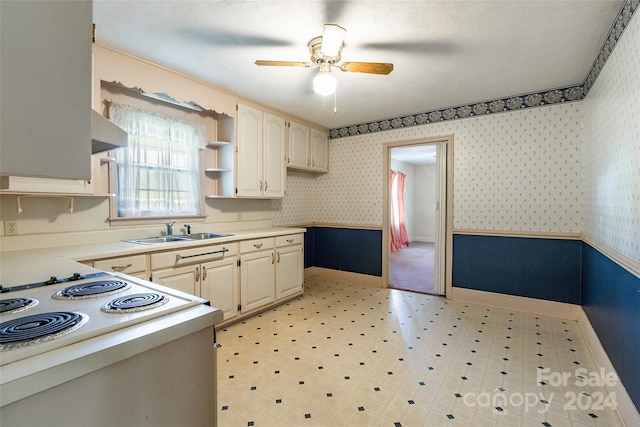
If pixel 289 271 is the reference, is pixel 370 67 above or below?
above

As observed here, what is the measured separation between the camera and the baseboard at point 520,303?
10.6 ft

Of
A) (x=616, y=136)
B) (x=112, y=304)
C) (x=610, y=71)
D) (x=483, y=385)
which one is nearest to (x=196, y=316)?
(x=112, y=304)

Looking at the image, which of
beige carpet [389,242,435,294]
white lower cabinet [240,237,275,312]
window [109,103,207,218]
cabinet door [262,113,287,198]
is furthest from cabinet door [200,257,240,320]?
beige carpet [389,242,435,294]

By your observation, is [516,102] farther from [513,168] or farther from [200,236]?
[200,236]

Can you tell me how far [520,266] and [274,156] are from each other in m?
3.23

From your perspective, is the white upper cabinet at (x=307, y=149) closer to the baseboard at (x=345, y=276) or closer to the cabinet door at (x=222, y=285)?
the baseboard at (x=345, y=276)

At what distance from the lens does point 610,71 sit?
2256mm

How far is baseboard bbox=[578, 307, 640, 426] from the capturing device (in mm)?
1643

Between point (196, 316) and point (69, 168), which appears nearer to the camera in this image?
point (69, 168)

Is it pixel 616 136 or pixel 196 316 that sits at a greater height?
pixel 616 136

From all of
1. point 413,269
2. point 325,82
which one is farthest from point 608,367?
point 413,269

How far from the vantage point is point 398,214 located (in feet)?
27.3

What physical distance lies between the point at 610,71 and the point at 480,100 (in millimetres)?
1407

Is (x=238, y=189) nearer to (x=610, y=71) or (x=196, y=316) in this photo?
(x=196, y=316)
